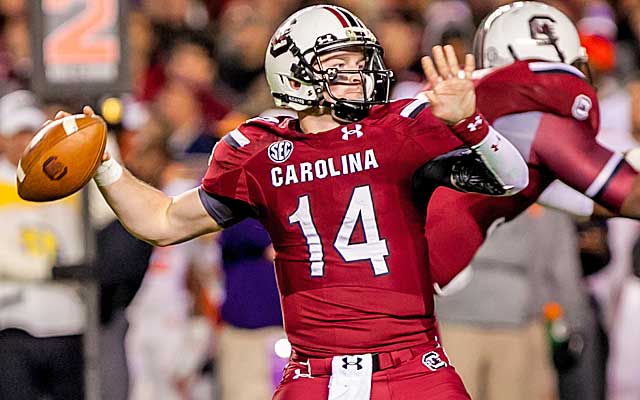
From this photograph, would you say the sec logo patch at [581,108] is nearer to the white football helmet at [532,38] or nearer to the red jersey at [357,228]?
the white football helmet at [532,38]

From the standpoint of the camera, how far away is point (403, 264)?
4.26 meters

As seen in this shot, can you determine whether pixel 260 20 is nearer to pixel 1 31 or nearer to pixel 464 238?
pixel 1 31

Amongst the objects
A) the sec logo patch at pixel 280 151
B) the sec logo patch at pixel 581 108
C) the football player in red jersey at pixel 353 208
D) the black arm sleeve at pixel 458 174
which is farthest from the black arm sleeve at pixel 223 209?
the sec logo patch at pixel 581 108

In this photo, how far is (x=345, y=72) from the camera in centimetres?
434

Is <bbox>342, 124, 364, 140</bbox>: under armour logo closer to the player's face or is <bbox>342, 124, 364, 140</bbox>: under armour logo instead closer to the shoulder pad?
the player's face

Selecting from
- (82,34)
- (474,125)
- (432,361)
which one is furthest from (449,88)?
(82,34)

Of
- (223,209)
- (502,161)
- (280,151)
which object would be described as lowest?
(223,209)

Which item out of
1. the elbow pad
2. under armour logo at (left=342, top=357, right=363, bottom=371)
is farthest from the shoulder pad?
under armour logo at (left=342, top=357, right=363, bottom=371)

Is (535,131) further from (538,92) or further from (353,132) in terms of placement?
(353,132)

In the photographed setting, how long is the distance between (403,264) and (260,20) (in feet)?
20.4

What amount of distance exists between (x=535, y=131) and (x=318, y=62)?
0.81 meters

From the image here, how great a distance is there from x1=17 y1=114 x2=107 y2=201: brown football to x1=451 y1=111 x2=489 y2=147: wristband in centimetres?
111

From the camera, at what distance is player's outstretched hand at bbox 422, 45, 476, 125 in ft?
13.2

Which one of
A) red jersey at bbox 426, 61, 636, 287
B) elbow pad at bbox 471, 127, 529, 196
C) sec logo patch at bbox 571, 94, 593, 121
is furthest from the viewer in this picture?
sec logo patch at bbox 571, 94, 593, 121
